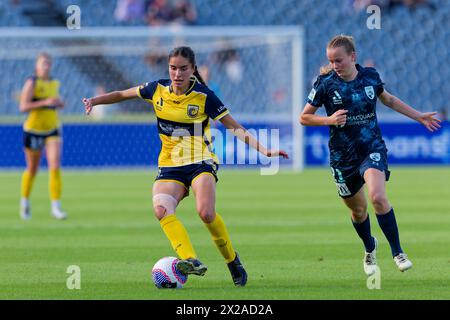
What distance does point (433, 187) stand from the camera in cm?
1920

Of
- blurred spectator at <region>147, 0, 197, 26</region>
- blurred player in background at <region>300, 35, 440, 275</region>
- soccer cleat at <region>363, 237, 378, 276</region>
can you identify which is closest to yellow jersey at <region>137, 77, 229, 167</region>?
→ blurred player in background at <region>300, 35, 440, 275</region>

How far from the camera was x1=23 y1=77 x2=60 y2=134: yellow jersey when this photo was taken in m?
14.9

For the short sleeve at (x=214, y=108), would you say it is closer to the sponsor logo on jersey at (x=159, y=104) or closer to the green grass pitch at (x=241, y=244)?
the sponsor logo on jersey at (x=159, y=104)

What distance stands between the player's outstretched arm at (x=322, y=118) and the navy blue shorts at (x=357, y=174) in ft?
1.48

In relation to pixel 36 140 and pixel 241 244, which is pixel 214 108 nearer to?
pixel 241 244

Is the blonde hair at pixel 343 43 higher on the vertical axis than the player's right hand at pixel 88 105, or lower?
higher

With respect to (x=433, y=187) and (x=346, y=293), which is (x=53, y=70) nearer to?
(x=433, y=187)

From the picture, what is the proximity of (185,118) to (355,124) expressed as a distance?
4.83ft

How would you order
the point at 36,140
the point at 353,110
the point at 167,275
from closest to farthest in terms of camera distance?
1. the point at 167,275
2. the point at 353,110
3. the point at 36,140

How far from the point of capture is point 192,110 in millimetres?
8602

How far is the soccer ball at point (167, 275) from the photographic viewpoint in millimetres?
8203

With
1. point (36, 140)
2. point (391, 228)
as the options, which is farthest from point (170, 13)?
point (391, 228)

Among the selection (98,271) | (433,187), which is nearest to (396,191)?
(433,187)

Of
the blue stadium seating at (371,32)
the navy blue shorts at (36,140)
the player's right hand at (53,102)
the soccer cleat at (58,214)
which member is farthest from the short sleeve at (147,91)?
the blue stadium seating at (371,32)
